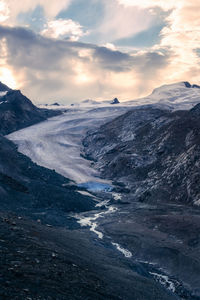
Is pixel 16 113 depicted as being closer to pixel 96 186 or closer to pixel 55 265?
pixel 96 186

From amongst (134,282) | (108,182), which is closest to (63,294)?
(134,282)

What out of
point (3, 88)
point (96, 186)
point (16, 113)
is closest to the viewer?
point (96, 186)

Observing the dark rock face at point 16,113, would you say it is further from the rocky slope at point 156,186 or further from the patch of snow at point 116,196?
the patch of snow at point 116,196

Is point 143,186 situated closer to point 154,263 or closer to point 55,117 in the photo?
point 154,263

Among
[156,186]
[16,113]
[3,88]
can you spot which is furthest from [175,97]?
[156,186]

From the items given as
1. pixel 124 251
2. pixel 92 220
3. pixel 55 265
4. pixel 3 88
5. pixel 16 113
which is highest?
pixel 3 88

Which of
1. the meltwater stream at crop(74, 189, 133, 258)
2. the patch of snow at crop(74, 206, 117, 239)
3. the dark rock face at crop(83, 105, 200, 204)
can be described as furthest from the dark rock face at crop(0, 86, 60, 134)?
the patch of snow at crop(74, 206, 117, 239)

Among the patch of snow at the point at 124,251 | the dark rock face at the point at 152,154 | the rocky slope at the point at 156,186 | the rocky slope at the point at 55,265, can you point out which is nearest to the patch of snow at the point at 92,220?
the rocky slope at the point at 156,186
